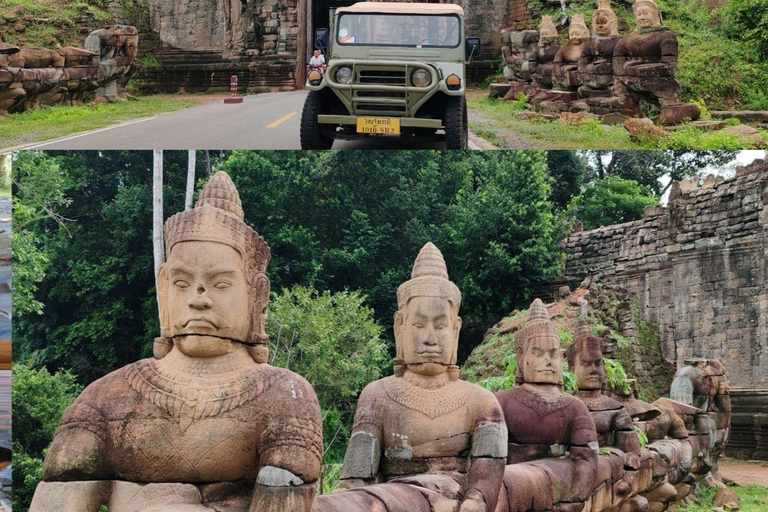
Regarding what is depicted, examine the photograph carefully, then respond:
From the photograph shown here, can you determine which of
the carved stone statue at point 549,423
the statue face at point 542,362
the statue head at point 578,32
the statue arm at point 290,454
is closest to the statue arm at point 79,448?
the statue arm at point 290,454

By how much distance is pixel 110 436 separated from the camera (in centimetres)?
383

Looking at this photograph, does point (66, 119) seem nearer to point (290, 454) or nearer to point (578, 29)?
point (578, 29)

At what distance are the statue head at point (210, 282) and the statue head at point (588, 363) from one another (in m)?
5.31

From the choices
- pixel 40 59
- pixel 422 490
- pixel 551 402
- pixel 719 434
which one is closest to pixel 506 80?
pixel 40 59

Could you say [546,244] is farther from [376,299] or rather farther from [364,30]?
[364,30]

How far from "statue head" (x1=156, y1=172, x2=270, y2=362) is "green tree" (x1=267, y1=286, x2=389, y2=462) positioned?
369 inches

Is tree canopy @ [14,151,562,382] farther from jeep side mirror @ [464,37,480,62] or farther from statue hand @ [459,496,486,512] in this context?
statue hand @ [459,496,486,512]

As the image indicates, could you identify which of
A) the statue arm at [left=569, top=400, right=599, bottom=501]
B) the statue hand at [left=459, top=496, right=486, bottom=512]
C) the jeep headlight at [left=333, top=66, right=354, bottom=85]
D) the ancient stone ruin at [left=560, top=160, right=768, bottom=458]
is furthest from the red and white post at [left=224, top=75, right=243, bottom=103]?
the statue hand at [left=459, top=496, right=486, bottom=512]

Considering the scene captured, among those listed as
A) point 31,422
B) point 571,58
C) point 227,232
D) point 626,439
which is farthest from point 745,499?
point 31,422

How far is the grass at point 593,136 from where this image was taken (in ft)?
39.8

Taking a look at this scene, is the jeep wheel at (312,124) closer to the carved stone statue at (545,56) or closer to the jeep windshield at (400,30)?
the jeep windshield at (400,30)

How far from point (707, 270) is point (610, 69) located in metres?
5.25

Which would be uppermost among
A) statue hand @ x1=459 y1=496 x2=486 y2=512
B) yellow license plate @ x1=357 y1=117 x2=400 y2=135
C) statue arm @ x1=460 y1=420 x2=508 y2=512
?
yellow license plate @ x1=357 y1=117 x2=400 y2=135

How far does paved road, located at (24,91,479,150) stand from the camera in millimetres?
13736
